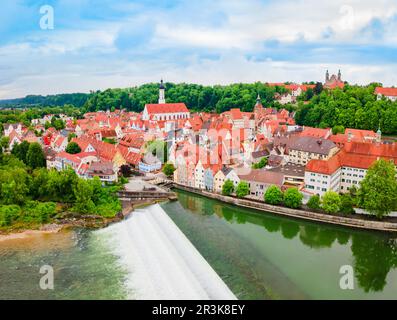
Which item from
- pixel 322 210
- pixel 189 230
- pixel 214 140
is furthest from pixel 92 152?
pixel 322 210

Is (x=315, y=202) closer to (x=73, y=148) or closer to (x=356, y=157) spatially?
(x=356, y=157)

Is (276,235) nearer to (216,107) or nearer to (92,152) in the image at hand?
(92,152)

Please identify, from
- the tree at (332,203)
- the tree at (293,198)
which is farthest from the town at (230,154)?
the tree at (332,203)

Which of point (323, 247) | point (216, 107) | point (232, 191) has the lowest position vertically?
point (323, 247)

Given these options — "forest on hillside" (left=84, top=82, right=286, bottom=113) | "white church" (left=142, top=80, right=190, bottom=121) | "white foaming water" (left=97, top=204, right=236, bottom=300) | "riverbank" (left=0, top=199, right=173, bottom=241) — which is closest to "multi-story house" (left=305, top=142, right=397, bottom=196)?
"white foaming water" (left=97, top=204, right=236, bottom=300)

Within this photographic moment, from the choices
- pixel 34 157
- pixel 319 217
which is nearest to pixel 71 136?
pixel 34 157
